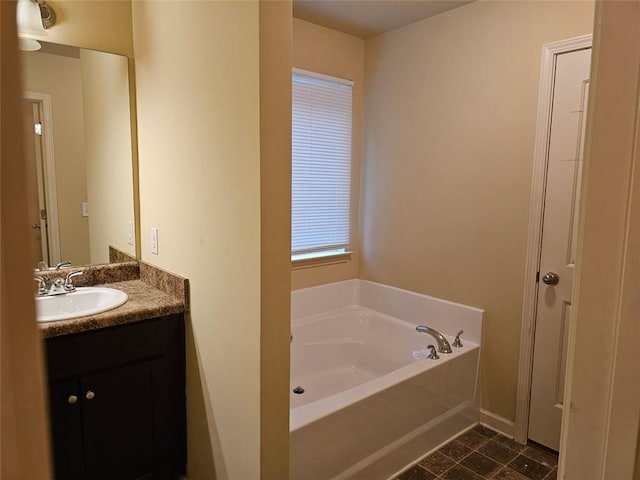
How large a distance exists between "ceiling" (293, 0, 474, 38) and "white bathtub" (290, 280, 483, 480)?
1786mm

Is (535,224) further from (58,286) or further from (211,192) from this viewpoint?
(58,286)

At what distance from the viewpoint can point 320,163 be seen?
9.78 feet

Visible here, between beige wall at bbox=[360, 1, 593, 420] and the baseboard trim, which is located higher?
beige wall at bbox=[360, 1, 593, 420]

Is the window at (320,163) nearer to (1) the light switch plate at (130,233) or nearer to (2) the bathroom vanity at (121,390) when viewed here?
(1) the light switch plate at (130,233)

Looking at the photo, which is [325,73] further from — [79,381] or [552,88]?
[79,381]

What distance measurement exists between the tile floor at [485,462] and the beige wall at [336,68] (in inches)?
52.9

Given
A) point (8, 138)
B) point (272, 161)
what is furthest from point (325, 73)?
point (8, 138)

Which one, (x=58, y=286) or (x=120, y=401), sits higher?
(x=58, y=286)

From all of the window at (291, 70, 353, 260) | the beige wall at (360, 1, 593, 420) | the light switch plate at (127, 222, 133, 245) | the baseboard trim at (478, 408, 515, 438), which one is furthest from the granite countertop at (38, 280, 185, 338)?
the baseboard trim at (478, 408, 515, 438)

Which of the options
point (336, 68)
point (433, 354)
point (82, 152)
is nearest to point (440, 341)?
point (433, 354)

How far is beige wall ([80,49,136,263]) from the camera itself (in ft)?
6.66

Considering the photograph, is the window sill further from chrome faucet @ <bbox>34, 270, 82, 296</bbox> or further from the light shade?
the light shade

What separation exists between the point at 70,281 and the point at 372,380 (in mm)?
1648

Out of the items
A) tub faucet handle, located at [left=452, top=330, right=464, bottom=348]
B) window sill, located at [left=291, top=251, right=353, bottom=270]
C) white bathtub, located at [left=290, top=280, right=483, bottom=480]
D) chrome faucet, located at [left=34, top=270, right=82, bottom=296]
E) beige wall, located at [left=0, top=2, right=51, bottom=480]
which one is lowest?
white bathtub, located at [left=290, top=280, right=483, bottom=480]
